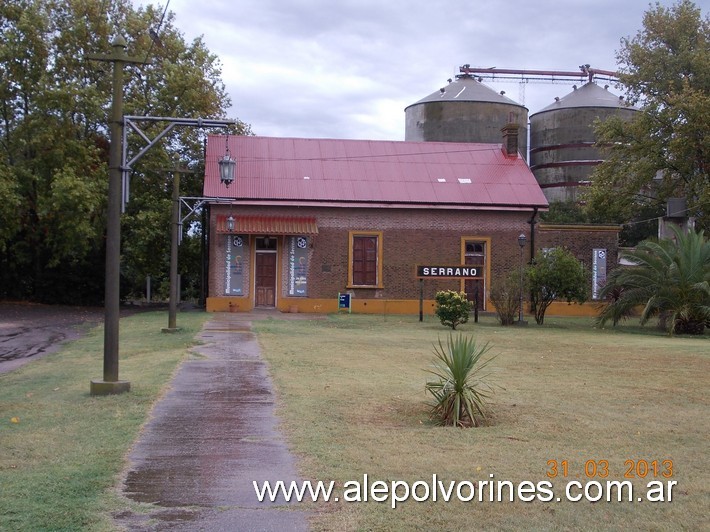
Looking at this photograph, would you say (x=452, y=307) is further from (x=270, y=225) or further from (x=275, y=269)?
(x=275, y=269)

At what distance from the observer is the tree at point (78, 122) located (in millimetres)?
36781

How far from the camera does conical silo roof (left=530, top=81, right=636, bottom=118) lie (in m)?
56.5

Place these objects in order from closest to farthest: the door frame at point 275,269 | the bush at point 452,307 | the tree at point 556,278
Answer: the bush at point 452,307 < the tree at point 556,278 < the door frame at point 275,269

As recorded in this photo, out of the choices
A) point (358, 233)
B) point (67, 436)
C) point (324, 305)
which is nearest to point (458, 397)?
point (67, 436)

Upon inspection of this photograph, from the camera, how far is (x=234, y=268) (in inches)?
1346

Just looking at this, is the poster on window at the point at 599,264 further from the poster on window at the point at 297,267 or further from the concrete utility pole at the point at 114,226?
the concrete utility pole at the point at 114,226

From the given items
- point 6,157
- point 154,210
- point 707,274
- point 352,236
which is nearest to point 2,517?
point 707,274

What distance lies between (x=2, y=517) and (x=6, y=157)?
3547cm

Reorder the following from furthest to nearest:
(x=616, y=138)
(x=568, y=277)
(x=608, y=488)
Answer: (x=616, y=138), (x=568, y=277), (x=608, y=488)

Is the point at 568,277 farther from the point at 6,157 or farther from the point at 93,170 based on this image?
the point at 6,157

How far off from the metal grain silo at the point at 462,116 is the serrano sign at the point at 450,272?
26469mm

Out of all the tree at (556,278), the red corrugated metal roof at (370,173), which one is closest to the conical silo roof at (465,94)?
the red corrugated metal roof at (370,173)

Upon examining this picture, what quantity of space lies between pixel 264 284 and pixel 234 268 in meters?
1.39

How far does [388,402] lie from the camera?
10750mm
